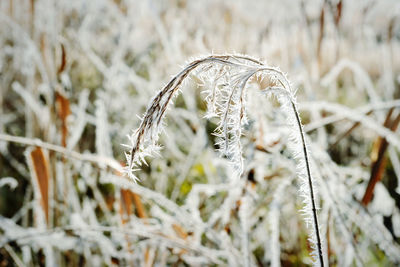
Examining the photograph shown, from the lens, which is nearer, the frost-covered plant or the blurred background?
the frost-covered plant

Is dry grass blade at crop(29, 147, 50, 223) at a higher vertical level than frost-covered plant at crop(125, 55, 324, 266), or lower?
higher

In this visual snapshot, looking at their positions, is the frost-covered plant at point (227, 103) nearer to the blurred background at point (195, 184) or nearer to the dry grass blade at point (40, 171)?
the blurred background at point (195, 184)

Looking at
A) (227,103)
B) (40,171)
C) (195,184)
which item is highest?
(195,184)

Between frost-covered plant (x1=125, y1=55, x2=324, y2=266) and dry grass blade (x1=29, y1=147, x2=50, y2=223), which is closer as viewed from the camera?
frost-covered plant (x1=125, y1=55, x2=324, y2=266)

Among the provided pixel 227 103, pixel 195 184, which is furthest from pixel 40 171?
pixel 227 103

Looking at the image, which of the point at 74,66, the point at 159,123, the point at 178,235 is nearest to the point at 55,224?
the point at 178,235

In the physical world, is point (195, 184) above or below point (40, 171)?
above

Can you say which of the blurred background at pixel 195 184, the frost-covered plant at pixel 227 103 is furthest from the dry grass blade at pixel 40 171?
the frost-covered plant at pixel 227 103

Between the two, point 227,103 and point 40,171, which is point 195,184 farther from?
point 227,103

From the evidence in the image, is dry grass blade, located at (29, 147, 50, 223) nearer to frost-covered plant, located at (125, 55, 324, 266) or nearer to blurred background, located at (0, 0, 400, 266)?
blurred background, located at (0, 0, 400, 266)

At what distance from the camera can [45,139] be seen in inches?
34.0

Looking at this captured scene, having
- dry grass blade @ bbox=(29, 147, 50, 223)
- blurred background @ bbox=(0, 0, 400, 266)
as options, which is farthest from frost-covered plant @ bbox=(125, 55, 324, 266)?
dry grass blade @ bbox=(29, 147, 50, 223)

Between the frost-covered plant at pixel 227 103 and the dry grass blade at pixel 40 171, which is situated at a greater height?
the dry grass blade at pixel 40 171

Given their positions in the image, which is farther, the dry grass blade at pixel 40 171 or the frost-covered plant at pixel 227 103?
the dry grass blade at pixel 40 171
